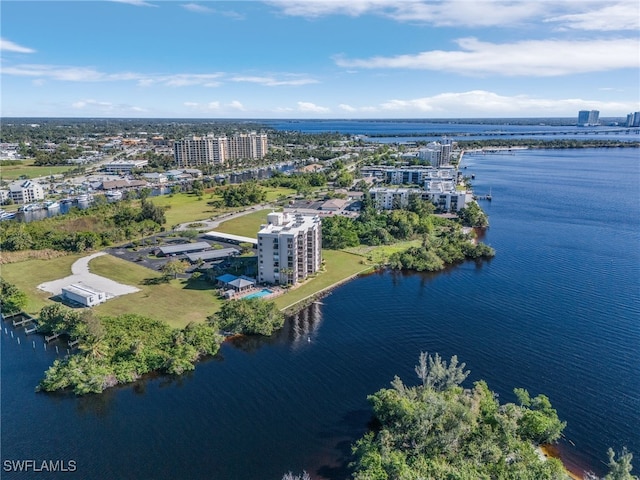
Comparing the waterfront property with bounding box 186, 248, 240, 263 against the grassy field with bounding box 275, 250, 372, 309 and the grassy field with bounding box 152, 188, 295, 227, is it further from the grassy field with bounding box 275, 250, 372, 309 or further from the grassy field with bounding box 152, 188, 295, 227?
the grassy field with bounding box 152, 188, 295, 227

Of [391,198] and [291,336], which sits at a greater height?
[391,198]

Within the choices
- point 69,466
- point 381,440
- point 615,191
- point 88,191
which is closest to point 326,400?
point 381,440

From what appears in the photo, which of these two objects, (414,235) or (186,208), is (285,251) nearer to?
(414,235)

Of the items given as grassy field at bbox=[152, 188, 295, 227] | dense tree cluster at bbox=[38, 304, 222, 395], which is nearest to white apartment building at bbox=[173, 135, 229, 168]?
grassy field at bbox=[152, 188, 295, 227]

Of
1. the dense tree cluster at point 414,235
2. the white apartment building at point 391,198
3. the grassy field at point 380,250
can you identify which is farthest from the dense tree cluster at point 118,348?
the white apartment building at point 391,198

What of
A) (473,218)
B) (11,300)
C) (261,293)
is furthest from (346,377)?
(473,218)

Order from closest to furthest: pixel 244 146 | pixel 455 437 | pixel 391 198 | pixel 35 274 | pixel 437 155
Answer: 1. pixel 455 437
2. pixel 35 274
3. pixel 391 198
4. pixel 437 155
5. pixel 244 146
